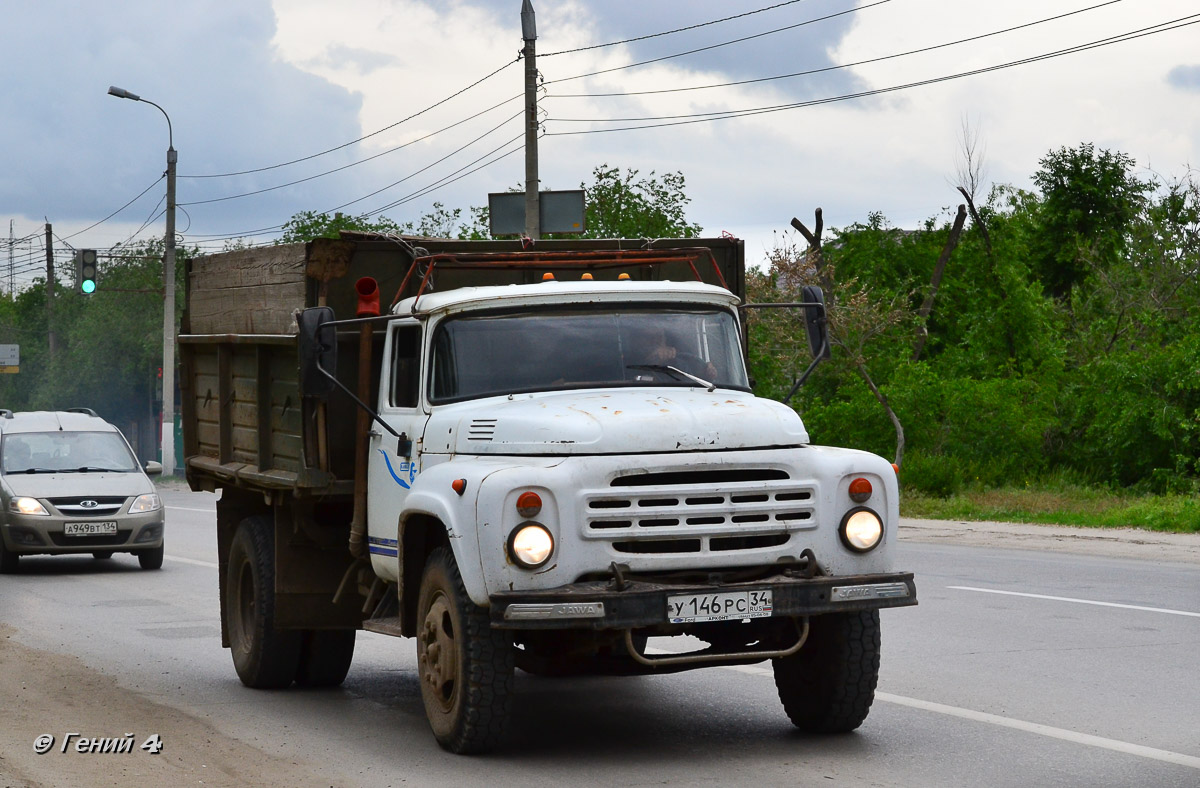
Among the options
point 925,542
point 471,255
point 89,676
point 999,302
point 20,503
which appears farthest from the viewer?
point 999,302

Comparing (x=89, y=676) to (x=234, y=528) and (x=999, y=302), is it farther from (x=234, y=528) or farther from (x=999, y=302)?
(x=999, y=302)

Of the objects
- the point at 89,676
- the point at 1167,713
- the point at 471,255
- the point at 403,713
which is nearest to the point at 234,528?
the point at 89,676

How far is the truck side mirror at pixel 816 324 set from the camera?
8.25 m

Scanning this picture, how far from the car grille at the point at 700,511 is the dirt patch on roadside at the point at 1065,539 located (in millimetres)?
11358

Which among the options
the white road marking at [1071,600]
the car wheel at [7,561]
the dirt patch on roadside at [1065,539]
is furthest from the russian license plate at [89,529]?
the dirt patch on roadside at [1065,539]

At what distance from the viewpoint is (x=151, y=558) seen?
704 inches

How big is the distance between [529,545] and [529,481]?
264 mm

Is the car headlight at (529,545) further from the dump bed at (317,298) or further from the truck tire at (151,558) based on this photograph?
the truck tire at (151,558)

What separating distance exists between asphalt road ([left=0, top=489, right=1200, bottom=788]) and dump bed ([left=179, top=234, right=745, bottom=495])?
134 centimetres

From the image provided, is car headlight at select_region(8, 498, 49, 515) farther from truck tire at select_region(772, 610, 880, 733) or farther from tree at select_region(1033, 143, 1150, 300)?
tree at select_region(1033, 143, 1150, 300)

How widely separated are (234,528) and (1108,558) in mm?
10780

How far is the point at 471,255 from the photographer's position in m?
8.35

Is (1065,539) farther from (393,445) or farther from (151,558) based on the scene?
(393,445)

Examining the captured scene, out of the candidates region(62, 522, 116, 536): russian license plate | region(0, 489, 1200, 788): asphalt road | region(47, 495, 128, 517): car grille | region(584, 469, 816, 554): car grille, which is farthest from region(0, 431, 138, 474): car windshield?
region(584, 469, 816, 554): car grille
